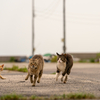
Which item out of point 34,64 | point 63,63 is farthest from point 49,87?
point 63,63

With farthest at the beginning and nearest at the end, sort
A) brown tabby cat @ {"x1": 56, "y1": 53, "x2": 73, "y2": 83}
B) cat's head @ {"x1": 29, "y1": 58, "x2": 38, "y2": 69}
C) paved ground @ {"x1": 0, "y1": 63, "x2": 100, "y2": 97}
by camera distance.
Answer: brown tabby cat @ {"x1": 56, "y1": 53, "x2": 73, "y2": 83}, cat's head @ {"x1": 29, "y1": 58, "x2": 38, "y2": 69}, paved ground @ {"x1": 0, "y1": 63, "x2": 100, "y2": 97}

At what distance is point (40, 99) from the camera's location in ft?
29.1

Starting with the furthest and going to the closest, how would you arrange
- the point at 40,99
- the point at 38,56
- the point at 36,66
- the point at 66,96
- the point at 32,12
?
the point at 32,12
the point at 38,56
the point at 36,66
the point at 66,96
the point at 40,99

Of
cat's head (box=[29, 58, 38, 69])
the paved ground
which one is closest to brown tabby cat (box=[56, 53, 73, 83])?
the paved ground

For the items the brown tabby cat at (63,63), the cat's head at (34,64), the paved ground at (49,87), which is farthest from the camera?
the brown tabby cat at (63,63)

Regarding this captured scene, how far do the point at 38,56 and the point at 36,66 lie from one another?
121 cm

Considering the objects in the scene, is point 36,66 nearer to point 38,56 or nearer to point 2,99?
→ point 38,56

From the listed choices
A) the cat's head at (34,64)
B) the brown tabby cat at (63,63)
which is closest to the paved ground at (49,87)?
the brown tabby cat at (63,63)

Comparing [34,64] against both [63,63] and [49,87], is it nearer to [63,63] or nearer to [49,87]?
[49,87]

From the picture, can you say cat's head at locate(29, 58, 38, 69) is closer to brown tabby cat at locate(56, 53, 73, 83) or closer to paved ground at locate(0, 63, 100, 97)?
paved ground at locate(0, 63, 100, 97)

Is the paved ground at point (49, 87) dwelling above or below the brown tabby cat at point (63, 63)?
below

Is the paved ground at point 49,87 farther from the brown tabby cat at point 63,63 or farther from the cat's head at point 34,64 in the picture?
the cat's head at point 34,64

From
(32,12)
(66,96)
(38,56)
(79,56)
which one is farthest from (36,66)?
(79,56)

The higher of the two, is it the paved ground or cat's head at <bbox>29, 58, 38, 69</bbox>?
cat's head at <bbox>29, 58, 38, 69</bbox>
